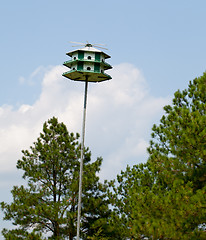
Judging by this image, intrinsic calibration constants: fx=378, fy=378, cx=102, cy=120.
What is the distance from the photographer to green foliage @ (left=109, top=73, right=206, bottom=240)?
10039mm

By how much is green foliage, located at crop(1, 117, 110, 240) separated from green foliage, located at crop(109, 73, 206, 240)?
464cm

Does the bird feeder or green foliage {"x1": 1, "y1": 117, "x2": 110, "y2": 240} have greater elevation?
the bird feeder

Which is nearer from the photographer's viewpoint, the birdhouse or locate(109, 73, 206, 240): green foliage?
locate(109, 73, 206, 240): green foliage

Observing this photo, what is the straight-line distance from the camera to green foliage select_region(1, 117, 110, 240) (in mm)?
15789

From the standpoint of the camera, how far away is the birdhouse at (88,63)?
42.4ft

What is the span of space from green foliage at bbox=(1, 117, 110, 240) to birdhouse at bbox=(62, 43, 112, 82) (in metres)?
4.71

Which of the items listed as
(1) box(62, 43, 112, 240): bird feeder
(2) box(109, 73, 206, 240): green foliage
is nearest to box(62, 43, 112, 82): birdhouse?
(1) box(62, 43, 112, 240): bird feeder

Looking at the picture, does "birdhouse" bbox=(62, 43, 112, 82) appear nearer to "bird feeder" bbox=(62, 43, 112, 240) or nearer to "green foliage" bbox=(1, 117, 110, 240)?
"bird feeder" bbox=(62, 43, 112, 240)

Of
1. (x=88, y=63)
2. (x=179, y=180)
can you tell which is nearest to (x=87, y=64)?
(x=88, y=63)

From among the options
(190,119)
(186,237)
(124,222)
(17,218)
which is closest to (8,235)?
(17,218)

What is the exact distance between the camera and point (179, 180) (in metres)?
10.3

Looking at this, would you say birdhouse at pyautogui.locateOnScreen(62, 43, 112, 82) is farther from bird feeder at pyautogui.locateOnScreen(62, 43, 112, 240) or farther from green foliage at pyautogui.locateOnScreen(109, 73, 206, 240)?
green foliage at pyautogui.locateOnScreen(109, 73, 206, 240)

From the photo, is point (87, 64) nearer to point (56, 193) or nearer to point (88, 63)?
point (88, 63)

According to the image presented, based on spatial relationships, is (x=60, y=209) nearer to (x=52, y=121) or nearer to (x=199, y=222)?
(x=52, y=121)
